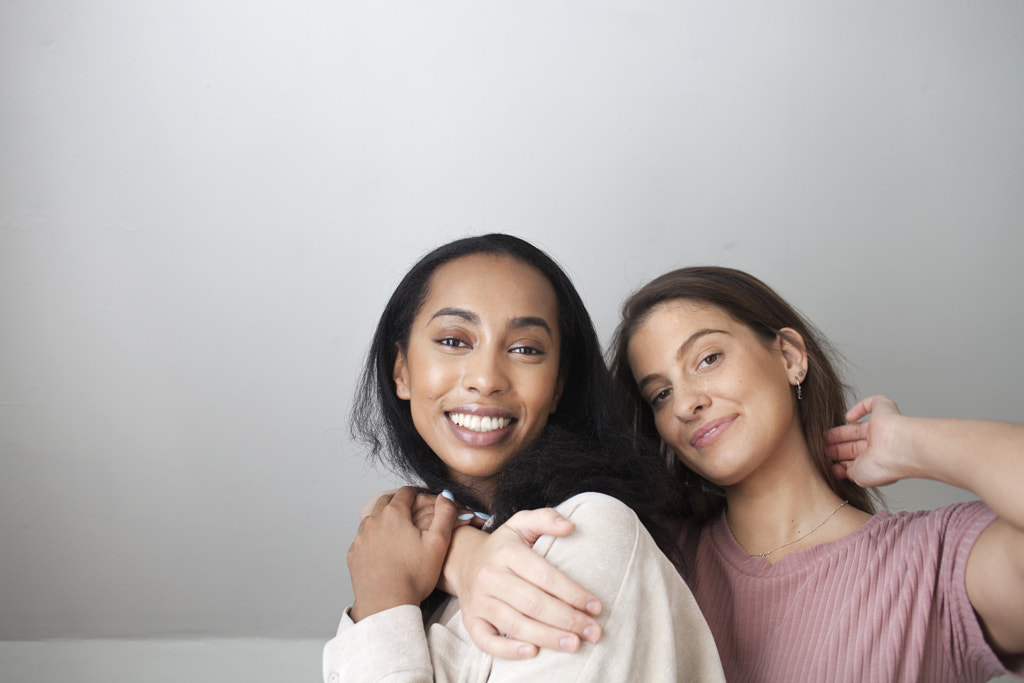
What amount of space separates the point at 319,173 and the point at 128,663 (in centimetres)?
152

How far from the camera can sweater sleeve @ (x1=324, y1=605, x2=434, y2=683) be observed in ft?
3.92

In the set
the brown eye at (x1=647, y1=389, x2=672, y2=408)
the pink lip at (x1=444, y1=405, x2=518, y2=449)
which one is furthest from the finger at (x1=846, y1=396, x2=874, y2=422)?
the pink lip at (x1=444, y1=405, x2=518, y2=449)

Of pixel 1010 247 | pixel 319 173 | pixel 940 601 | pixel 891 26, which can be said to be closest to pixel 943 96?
pixel 891 26

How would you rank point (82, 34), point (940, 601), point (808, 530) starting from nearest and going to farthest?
point (940, 601)
point (808, 530)
point (82, 34)

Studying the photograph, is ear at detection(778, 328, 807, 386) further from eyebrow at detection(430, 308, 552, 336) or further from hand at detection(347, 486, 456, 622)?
hand at detection(347, 486, 456, 622)

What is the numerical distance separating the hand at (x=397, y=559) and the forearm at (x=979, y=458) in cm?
82

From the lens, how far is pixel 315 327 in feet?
6.98

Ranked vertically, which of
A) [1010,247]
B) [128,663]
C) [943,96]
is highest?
[943,96]

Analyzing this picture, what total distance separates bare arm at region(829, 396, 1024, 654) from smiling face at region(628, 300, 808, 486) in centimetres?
23

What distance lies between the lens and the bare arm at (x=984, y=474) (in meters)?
1.19

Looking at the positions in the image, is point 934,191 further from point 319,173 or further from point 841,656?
point 319,173

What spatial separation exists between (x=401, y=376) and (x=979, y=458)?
1116 mm

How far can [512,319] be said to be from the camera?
155 cm

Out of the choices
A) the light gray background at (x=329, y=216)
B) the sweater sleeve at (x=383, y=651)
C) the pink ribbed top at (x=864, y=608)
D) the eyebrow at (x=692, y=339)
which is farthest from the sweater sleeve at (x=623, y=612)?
the light gray background at (x=329, y=216)
